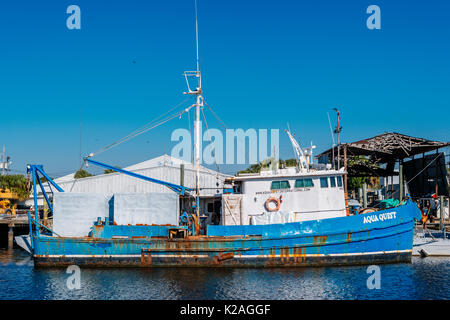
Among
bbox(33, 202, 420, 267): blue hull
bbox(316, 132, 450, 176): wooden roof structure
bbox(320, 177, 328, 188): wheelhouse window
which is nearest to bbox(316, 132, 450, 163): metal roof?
bbox(316, 132, 450, 176): wooden roof structure

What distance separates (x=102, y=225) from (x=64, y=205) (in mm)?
2132

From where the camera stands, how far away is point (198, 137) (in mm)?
19078

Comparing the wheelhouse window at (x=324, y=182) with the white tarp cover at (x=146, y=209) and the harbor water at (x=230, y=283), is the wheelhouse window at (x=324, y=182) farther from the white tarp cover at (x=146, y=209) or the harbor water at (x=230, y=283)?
the white tarp cover at (x=146, y=209)

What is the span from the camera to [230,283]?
15.5 metres

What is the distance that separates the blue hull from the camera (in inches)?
706

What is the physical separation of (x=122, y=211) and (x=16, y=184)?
3079 centimetres

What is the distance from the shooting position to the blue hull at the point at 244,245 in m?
17.9

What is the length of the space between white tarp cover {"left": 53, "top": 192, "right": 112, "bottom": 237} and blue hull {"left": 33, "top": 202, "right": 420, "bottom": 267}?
66 cm

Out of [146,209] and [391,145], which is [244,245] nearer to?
[146,209]

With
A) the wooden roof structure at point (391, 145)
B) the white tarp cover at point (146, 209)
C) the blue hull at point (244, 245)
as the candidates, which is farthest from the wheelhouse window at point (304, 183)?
the wooden roof structure at point (391, 145)

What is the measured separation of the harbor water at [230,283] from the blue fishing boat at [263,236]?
52cm

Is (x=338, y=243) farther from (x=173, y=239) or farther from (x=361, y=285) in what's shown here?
(x=173, y=239)
